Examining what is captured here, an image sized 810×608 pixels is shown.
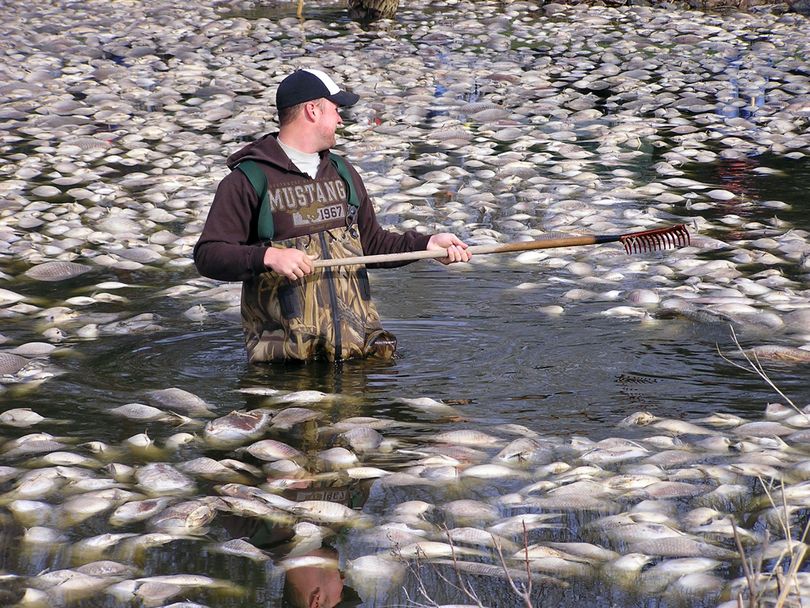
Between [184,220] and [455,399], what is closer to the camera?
[455,399]

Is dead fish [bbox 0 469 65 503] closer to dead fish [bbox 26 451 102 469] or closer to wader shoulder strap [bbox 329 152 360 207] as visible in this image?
dead fish [bbox 26 451 102 469]

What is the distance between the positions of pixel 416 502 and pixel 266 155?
6.69ft

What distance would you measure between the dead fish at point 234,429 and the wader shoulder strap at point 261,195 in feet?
3.05

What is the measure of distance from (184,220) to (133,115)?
3.75m

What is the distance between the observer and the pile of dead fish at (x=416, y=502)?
11.4 ft

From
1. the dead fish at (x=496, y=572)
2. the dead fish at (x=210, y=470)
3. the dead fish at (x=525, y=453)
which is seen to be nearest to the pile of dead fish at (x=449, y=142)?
the dead fish at (x=210, y=470)

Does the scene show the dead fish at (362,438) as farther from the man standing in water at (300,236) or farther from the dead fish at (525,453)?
the man standing in water at (300,236)

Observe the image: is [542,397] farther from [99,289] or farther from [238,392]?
[99,289]

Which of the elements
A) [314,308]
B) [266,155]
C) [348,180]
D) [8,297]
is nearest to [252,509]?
[314,308]

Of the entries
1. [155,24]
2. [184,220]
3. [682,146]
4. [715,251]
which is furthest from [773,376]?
[155,24]

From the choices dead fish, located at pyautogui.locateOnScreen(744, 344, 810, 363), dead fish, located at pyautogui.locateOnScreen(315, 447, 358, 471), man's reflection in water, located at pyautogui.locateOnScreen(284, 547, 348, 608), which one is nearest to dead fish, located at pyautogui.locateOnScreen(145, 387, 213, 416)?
dead fish, located at pyautogui.locateOnScreen(315, 447, 358, 471)

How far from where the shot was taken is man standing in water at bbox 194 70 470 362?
5254 millimetres

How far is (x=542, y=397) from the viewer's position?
16.7ft

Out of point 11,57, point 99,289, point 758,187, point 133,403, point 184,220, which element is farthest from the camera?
point 11,57
